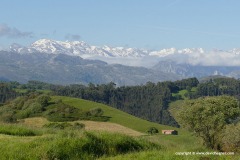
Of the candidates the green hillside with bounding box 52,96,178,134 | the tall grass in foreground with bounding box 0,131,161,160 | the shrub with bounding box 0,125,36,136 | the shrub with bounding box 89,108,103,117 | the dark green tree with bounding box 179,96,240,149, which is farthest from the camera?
the shrub with bounding box 89,108,103,117

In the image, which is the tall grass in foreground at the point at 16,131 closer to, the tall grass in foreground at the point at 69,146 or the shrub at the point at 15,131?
the shrub at the point at 15,131

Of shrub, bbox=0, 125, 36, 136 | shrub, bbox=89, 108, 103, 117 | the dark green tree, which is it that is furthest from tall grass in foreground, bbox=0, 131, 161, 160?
shrub, bbox=89, 108, 103, 117

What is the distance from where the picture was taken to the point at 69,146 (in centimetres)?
1884

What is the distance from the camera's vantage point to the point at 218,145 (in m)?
48.7

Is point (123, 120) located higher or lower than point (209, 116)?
lower

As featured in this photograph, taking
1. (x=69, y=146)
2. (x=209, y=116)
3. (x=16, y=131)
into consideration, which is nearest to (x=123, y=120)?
(x=209, y=116)

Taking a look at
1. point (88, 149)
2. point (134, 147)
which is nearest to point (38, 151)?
point (88, 149)

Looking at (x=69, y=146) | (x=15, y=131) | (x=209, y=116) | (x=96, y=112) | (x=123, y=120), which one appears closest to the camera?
(x=69, y=146)

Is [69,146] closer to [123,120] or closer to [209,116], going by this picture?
[209,116]

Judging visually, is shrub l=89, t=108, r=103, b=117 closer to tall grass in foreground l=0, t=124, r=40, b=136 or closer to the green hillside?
the green hillside

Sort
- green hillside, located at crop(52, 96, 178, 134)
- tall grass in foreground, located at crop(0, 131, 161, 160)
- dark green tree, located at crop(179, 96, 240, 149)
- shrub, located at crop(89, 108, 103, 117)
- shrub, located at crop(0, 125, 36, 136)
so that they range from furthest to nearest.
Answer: shrub, located at crop(89, 108, 103, 117) → green hillside, located at crop(52, 96, 178, 134) → dark green tree, located at crop(179, 96, 240, 149) → shrub, located at crop(0, 125, 36, 136) → tall grass in foreground, located at crop(0, 131, 161, 160)

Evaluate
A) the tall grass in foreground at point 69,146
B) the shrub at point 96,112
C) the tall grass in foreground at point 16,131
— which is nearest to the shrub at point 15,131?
the tall grass in foreground at point 16,131

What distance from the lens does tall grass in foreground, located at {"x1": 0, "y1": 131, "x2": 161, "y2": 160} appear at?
57.1 ft

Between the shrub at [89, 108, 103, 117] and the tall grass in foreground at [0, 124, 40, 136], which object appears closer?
the tall grass in foreground at [0, 124, 40, 136]
